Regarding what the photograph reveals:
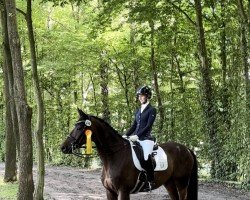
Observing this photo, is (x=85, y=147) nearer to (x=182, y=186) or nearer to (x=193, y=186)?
(x=182, y=186)

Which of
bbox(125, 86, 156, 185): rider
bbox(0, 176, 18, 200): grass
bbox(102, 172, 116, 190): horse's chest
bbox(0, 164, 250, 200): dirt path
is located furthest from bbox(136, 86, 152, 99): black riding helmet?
bbox(0, 176, 18, 200): grass

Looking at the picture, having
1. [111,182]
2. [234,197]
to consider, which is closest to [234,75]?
[234,197]

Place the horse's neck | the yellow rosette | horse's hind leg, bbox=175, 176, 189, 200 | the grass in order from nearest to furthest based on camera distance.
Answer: the yellow rosette < the horse's neck < horse's hind leg, bbox=175, 176, 189, 200 < the grass

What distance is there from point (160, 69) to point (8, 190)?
13251 millimetres

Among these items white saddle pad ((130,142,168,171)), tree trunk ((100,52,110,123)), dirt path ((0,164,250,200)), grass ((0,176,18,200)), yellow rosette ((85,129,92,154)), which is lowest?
dirt path ((0,164,250,200))

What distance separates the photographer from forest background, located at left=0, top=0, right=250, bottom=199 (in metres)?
17.1

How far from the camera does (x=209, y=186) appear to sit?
15.5 m

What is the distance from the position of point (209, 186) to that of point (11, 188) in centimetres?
697

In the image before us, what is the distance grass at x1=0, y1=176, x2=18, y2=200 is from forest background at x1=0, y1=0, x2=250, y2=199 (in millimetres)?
1519

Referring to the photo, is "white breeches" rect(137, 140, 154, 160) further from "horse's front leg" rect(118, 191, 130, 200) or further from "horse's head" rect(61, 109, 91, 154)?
"horse's head" rect(61, 109, 91, 154)

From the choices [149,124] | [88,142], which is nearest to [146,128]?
[149,124]

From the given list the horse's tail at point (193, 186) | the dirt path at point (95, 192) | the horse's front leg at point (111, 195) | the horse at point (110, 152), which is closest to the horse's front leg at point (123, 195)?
the horse at point (110, 152)

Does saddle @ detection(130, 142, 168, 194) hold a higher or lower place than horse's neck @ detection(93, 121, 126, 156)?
lower

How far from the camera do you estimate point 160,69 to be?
2455 cm
